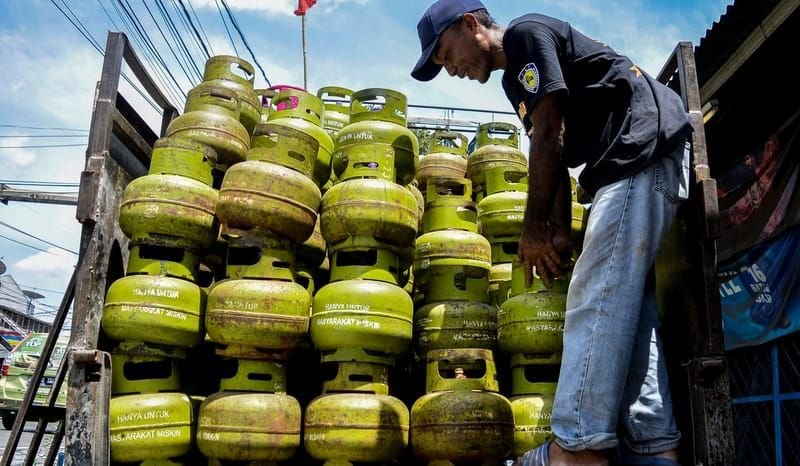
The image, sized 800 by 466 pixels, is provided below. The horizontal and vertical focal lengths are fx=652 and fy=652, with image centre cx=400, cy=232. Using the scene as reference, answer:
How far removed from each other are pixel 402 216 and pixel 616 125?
171cm

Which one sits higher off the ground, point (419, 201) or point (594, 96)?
point (419, 201)

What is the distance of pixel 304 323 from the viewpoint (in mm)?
3422

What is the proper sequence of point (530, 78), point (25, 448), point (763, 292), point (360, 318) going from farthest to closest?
point (25, 448)
point (763, 292)
point (360, 318)
point (530, 78)

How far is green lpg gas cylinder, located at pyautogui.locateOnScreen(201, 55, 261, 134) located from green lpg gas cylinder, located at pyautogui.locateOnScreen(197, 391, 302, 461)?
89.6 inches

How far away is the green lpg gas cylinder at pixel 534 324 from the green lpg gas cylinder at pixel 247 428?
1188mm

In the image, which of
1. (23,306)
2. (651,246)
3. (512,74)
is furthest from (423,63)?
(23,306)

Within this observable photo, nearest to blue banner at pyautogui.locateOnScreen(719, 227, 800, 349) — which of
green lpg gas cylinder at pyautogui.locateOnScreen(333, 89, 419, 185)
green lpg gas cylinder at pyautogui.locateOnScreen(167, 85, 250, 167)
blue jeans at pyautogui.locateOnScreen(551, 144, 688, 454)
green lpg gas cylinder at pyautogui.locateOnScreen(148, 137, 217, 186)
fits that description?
green lpg gas cylinder at pyautogui.locateOnScreen(333, 89, 419, 185)

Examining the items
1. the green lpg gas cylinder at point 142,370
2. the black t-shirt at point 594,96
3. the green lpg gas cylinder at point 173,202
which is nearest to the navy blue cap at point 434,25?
the black t-shirt at point 594,96

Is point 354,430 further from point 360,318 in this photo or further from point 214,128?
point 214,128

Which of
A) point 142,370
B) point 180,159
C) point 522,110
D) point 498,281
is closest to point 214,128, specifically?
point 180,159

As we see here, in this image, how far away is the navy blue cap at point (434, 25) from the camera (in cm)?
Answer: 235

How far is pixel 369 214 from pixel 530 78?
5.52ft

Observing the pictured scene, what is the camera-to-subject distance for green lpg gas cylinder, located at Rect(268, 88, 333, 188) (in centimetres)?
440

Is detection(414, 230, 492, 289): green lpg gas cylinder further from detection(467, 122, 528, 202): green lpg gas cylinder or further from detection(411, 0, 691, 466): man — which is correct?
detection(411, 0, 691, 466): man
